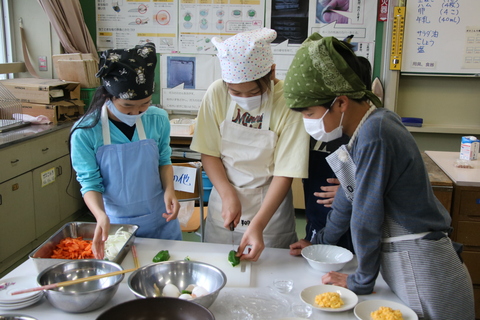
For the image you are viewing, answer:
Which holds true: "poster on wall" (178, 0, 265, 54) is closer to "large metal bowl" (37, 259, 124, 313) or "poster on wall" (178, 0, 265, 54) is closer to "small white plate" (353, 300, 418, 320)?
"large metal bowl" (37, 259, 124, 313)

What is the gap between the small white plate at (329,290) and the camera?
1236 millimetres

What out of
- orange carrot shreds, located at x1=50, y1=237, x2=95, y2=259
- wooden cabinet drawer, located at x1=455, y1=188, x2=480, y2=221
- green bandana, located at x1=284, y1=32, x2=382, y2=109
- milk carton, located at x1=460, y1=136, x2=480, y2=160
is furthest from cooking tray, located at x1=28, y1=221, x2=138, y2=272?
milk carton, located at x1=460, y1=136, x2=480, y2=160

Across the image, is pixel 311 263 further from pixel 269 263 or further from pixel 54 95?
pixel 54 95

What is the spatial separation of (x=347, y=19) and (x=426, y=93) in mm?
1020

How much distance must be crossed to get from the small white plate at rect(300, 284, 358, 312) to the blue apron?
2.49ft

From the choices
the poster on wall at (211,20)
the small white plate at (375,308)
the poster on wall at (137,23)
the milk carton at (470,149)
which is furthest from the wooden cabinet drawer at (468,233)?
the poster on wall at (137,23)

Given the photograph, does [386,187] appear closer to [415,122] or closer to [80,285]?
[80,285]

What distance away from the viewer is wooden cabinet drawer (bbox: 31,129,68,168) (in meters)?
3.33

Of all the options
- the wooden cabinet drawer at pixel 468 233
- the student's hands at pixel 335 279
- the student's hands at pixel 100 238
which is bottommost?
the wooden cabinet drawer at pixel 468 233

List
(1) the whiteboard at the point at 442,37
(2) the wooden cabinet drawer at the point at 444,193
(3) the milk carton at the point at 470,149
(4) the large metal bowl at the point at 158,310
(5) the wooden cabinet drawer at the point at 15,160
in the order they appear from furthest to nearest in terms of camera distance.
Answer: (1) the whiteboard at the point at 442,37 → (5) the wooden cabinet drawer at the point at 15,160 → (3) the milk carton at the point at 470,149 → (2) the wooden cabinet drawer at the point at 444,193 → (4) the large metal bowl at the point at 158,310

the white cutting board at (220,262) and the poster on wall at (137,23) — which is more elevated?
the poster on wall at (137,23)

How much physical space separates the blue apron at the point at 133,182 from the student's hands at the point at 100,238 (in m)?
0.26

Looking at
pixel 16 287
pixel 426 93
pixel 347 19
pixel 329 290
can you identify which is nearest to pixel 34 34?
pixel 347 19

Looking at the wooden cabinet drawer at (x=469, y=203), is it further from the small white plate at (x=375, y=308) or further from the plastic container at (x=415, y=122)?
the plastic container at (x=415, y=122)
